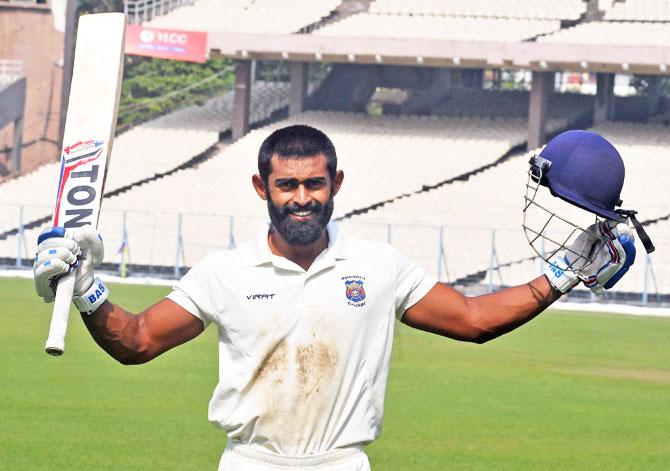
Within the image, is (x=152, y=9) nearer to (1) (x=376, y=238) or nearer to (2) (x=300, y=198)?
(1) (x=376, y=238)

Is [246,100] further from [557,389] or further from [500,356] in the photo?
[557,389]

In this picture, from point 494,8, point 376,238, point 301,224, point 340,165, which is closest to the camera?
point 301,224

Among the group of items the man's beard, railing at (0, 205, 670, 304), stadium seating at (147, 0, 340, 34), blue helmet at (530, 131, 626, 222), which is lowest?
railing at (0, 205, 670, 304)

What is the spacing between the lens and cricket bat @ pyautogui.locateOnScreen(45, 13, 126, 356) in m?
6.29

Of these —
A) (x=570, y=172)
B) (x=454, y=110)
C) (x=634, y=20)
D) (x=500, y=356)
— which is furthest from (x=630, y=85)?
(x=570, y=172)

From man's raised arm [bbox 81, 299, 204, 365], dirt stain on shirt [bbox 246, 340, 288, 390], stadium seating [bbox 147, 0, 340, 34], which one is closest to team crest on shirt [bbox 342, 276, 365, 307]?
dirt stain on shirt [bbox 246, 340, 288, 390]

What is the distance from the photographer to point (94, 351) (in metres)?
21.1

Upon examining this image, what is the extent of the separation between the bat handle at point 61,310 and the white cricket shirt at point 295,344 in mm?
496

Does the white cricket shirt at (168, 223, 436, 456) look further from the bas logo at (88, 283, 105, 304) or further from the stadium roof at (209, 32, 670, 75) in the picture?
the stadium roof at (209, 32, 670, 75)

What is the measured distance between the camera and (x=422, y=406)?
1656 centimetres

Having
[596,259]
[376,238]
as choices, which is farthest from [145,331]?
[376,238]

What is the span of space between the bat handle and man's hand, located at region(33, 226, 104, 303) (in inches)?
1.4

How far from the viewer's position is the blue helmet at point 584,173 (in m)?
5.85

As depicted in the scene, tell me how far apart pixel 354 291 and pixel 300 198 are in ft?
1.31
